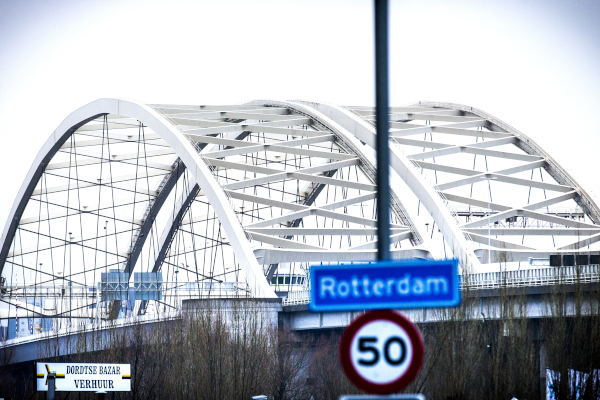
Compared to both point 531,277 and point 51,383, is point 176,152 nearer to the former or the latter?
point 531,277

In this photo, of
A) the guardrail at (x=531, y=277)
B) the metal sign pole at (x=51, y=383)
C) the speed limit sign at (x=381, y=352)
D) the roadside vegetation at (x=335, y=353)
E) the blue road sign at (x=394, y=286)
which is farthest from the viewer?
the guardrail at (x=531, y=277)

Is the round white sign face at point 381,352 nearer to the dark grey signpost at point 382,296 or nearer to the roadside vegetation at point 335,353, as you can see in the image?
the dark grey signpost at point 382,296

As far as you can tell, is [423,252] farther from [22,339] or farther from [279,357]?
[22,339]

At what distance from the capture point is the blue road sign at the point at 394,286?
6012 mm

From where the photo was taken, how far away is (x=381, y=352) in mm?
5844

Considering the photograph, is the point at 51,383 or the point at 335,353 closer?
the point at 51,383

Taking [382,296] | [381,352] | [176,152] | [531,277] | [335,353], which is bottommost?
[335,353]

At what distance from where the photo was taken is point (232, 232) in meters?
38.1

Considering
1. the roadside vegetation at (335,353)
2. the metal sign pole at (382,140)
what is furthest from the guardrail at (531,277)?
the metal sign pole at (382,140)

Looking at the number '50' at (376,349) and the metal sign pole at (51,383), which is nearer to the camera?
the number '50' at (376,349)

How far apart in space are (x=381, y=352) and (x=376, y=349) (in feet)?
0.13

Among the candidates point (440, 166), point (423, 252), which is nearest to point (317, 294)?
point (423, 252)

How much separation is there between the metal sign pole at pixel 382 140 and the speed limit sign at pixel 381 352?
1.99 feet

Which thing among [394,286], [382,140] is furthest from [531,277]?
[394,286]
